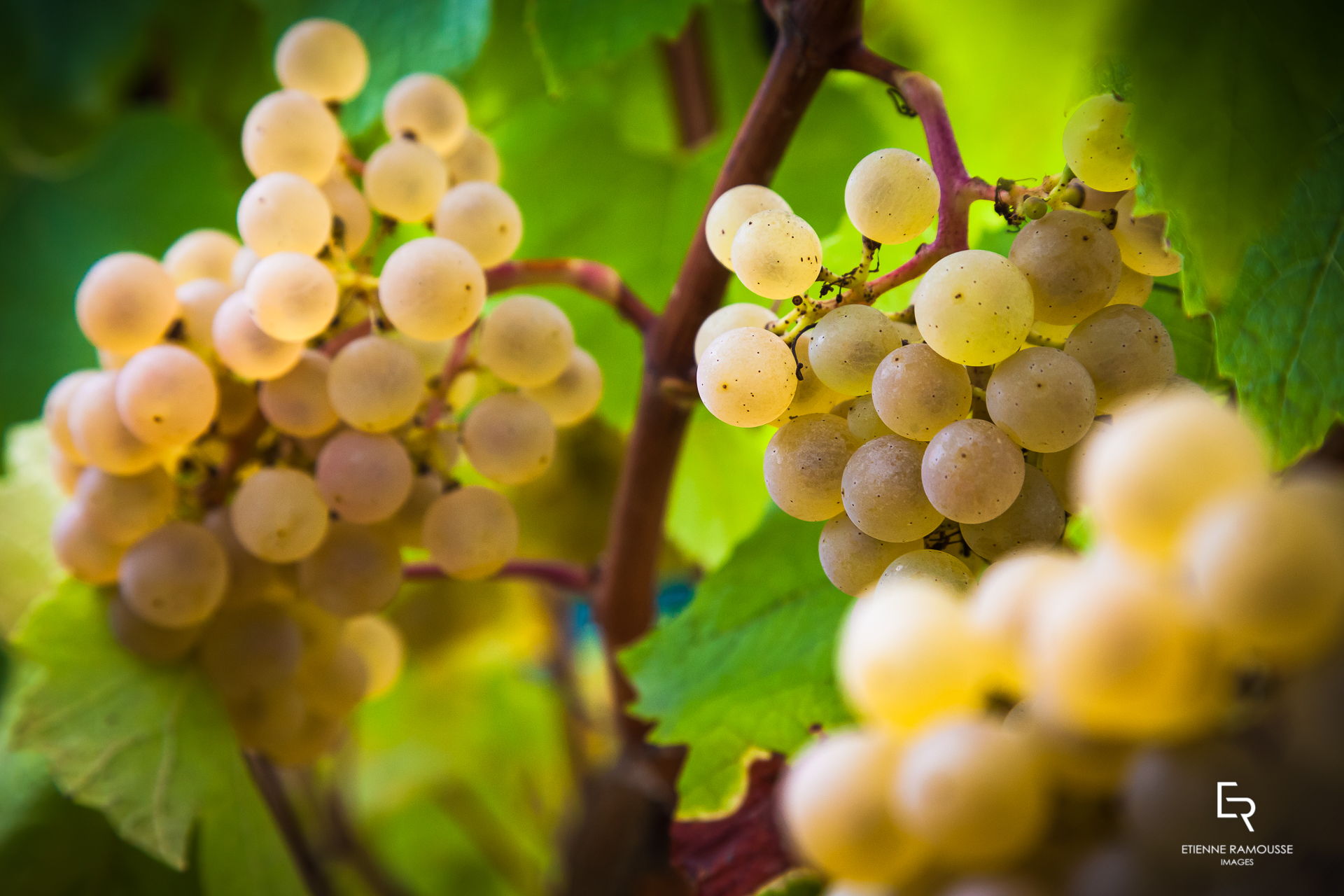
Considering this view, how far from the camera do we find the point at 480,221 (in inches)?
16.2

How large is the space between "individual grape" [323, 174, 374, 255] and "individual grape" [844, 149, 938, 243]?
0.23 m

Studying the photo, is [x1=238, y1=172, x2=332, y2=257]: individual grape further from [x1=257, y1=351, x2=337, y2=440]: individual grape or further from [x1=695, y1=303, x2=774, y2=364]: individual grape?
[x1=695, y1=303, x2=774, y2=364]: individual grape

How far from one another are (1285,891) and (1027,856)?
39 millimetres

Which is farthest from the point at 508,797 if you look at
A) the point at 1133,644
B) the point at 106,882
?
the point at 1133,644

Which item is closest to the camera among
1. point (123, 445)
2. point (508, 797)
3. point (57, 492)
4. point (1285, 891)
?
point (1285, 891)

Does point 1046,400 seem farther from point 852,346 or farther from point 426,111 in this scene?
point 426,111

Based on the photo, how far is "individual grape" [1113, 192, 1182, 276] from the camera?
0.96 ft

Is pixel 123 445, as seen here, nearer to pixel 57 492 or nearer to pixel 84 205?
pixel 57 492

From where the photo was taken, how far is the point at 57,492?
551 mm

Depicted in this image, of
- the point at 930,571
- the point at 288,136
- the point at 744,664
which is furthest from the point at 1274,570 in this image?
the point at 288,136

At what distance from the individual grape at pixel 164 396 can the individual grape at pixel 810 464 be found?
0.77 ft

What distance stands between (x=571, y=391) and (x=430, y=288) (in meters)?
0.09

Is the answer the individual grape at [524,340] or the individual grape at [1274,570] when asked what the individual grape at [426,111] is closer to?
the individual grape at [524,340]

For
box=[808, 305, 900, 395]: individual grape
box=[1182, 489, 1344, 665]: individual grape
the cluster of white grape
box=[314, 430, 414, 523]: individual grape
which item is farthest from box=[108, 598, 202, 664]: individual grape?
box=[1182, 489, 1344, 665]: individual grape
